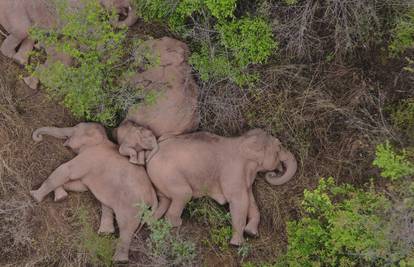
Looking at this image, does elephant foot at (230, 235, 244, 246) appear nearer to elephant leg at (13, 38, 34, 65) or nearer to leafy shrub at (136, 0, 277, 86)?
leafy shrub at (136, 0, 277, 86)

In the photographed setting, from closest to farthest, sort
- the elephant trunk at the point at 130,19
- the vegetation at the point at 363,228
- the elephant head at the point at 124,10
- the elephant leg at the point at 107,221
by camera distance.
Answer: the vegetation at the point at 363,228 < the elephant leg at the point at 107,221 < the elephant head at the point at 124,10 < the elephant trunk at the point at 130,19

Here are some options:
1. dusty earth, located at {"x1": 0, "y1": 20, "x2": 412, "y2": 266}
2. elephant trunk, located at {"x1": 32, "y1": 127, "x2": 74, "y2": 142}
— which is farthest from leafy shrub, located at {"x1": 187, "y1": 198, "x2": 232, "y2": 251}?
elephant trunk, located at {"x1": 32, "y1": 127, "x2": 74, "y2": 142}

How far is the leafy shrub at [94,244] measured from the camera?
423cm

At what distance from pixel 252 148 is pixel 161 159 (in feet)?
2.42

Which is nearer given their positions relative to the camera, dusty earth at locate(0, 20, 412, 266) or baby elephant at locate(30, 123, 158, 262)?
baby elephant at locate(30, 123, 158, 262)

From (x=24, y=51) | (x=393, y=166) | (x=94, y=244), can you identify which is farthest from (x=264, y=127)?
(x=24, y=51)

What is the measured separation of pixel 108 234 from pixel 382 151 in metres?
2.25

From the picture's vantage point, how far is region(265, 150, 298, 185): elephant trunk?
448cm

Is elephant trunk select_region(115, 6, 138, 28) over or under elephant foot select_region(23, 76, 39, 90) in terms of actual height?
over

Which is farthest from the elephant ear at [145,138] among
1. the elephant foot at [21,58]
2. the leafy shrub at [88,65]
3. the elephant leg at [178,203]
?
the elephant foot at [21,58]

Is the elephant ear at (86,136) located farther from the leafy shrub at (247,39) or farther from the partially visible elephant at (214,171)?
the leafy shrub at (247,39)

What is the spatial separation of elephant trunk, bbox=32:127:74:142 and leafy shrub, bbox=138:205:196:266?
891 millimetres

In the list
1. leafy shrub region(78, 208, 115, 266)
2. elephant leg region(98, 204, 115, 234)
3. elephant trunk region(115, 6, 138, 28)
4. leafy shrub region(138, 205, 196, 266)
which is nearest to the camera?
leafy shrub region(138, 205, 196, 266)

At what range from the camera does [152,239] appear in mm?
4141
